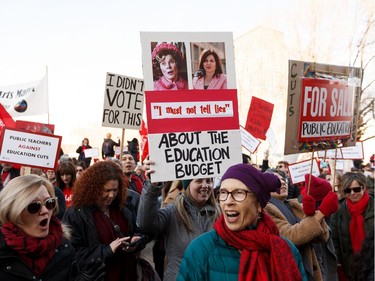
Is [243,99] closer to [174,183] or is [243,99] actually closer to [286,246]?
[174,183]

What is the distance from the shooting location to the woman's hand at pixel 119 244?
4.51m

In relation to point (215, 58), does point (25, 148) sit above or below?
below

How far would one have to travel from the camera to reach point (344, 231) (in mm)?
6703

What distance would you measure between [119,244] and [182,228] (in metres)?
0.50

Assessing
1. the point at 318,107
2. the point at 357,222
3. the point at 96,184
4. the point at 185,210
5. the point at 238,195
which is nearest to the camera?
the point at 238,195

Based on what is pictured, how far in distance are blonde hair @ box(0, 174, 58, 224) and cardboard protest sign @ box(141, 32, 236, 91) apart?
139 cm

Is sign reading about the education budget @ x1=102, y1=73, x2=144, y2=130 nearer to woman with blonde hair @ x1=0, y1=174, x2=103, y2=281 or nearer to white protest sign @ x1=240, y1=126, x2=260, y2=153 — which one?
white protest sign @ x1=240, y1=126, x2=260, y2=153

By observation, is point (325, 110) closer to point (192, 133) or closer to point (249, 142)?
point (192, 133)

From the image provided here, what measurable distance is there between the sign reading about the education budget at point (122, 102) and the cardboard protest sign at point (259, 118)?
2.93 meters

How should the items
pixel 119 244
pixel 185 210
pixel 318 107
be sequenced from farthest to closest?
pixel 318 107, pixel 185 210, pixel 119 244

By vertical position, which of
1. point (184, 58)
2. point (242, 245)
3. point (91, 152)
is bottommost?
point (242, 245)

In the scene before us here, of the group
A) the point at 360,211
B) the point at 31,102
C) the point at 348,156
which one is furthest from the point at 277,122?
the point at 360,211

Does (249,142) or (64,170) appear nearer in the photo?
(64,170)

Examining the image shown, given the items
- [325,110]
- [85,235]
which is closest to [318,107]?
[325,110]
